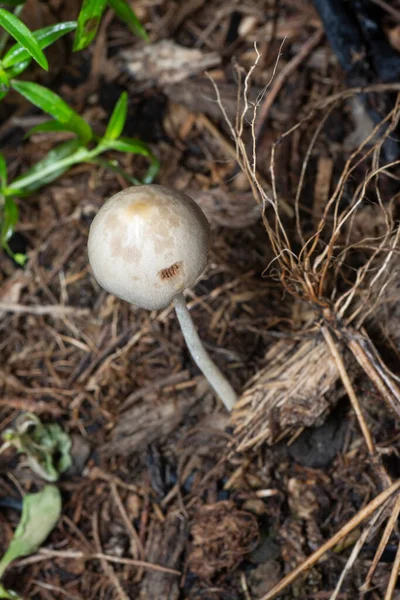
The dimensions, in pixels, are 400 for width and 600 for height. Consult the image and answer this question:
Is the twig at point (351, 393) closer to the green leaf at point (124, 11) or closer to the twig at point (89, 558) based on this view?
the twig at point (89, 558)

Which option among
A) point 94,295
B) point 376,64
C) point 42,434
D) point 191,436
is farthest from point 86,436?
point 376,64

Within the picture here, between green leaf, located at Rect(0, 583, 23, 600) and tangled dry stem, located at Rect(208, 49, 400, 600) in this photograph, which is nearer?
tangled dry stem, located at Rect(208, 49, 400, 600)

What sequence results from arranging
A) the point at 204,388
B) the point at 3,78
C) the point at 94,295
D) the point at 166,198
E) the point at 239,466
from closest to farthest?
the point at 166,198, the point at 3,78, the point at 239,466, the point at 204,388, the point at 94,295

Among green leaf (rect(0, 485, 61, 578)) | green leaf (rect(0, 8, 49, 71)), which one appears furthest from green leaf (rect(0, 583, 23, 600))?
green leaf (rect(0, 8, 49, 71))

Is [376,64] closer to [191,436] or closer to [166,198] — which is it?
[166,198]

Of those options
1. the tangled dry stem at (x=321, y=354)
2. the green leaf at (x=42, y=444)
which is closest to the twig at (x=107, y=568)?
the green leaf at (x=42, y=444)

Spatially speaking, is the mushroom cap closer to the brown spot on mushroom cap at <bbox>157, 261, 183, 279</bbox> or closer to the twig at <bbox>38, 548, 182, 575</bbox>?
the brown spot on mushroom cap at <bbox>157, 261, 183, 279</bbox>
